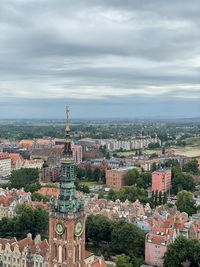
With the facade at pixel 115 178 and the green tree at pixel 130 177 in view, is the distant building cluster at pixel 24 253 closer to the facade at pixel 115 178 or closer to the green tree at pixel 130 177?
the green tree at pixel 130 177

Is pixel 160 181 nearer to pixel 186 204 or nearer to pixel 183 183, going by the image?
pixel 183 183

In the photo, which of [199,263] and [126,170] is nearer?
[199,263]

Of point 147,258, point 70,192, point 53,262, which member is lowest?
point 147,258

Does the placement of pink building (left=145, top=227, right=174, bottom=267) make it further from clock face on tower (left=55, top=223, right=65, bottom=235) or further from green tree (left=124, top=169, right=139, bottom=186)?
green tree (left=124, top=169, right=139, bottom=186)

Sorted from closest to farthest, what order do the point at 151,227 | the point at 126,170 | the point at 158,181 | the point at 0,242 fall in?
the point at 0,242, the point at 151,227, the point at 158,181, the point at 126,170

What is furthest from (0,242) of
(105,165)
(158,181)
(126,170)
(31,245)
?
(105,165)

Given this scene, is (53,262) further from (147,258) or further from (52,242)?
(147,258)

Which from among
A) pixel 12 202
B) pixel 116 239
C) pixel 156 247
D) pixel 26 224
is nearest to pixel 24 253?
pixel 26 224
